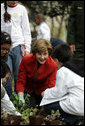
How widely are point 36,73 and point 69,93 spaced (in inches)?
53.0

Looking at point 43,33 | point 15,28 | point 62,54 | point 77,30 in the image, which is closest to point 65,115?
point 62,54

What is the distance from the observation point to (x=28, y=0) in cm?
925

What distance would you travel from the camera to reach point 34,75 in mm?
5000

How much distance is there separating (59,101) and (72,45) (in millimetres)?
2477

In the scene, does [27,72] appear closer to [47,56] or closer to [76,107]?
[47,56]

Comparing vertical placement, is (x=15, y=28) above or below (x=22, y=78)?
above

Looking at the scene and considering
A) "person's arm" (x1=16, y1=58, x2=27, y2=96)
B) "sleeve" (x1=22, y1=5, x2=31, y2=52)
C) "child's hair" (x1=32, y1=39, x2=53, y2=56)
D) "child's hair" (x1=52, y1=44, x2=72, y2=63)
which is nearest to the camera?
"child's hair" (x1=52, y1=44, x2=72, y2=63)

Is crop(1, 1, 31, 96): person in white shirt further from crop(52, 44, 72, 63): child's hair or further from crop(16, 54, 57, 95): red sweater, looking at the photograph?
crop(52, 44, 72, 63): child's hair

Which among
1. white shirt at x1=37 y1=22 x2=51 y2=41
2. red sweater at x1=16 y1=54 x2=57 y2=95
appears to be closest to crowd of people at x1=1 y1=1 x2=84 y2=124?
red sweater at x1=16 y1=54 x2=57 y2=95

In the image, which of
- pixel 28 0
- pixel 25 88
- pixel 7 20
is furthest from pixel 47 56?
pixel 28 0

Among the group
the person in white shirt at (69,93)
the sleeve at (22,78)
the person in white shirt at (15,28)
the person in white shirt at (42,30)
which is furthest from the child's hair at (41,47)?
the person in white shirt at (42,30)

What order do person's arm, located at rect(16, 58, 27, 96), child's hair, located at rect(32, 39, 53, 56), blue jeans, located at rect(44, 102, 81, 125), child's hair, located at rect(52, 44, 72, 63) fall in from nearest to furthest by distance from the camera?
blue jeans, located at rect(44, 102, 81, 125)
child's hair, located at rect(52, 44, 72, 63)
child's hair, located at rect(32, 39, 53, 56)
person's arm, located at rect(16, 58, 27, 96)

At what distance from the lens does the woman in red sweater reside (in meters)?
4.86

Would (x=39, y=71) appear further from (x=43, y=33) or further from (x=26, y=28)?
(x=43, y=33)
